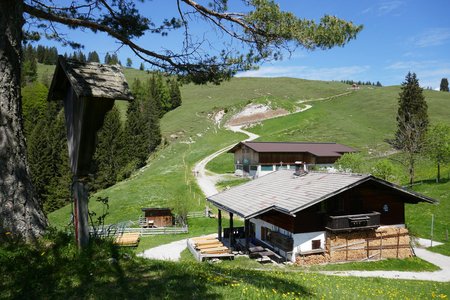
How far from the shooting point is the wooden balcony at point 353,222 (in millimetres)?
21906

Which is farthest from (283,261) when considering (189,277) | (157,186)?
(157,186)

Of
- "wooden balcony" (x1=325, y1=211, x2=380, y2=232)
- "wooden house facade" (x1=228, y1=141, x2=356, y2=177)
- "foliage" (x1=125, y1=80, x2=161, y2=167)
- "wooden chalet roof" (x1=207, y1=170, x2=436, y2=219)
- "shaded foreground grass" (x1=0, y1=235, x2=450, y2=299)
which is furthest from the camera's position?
"foliage" (x1=125, y1=80, x2=161, y2=167)

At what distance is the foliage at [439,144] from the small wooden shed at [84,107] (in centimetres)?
4068

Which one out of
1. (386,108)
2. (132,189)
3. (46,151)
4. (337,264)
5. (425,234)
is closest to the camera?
(337,264)

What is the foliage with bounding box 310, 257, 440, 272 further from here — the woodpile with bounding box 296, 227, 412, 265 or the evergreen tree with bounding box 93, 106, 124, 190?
the evergreen tree with bounding box 93, 106, 124, 190

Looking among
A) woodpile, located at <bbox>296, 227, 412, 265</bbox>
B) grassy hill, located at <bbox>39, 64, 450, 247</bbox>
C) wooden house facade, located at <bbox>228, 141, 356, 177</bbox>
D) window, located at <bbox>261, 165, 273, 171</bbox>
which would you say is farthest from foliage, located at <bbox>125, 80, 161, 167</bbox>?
woodpile, located at <bbox>296, 227, 412, 265</bbox>

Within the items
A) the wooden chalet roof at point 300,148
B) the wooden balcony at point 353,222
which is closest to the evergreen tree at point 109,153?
the wooden chalet roof at point 300,148

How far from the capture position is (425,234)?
28766mm

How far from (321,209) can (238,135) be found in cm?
5743

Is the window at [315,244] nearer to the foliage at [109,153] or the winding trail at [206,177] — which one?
the winding trail at [206,177]

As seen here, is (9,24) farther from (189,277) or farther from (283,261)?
(283,261)

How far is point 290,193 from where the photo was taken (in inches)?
944

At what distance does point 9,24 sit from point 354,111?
336 ft

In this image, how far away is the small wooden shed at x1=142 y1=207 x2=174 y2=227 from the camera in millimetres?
36312
